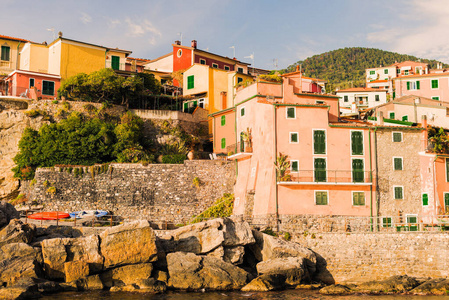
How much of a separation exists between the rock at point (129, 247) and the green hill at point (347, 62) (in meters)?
83.4

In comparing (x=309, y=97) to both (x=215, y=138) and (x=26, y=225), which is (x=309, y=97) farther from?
(x=26, y=225)

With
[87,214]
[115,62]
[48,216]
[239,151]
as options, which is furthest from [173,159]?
[115,62]

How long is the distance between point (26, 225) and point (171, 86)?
24774 millimetres

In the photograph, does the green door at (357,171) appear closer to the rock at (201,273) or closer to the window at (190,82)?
the rock at (201,273)

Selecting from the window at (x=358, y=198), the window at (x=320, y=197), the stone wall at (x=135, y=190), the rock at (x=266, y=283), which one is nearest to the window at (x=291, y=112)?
the window at (x=320, y=197)

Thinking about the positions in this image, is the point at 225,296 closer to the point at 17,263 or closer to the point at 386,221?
the point at 17,263

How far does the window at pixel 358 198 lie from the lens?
32875 millimetres

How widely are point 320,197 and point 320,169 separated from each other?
6.02ft

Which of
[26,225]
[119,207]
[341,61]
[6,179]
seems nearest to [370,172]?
[119,207]

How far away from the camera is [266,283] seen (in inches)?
1029

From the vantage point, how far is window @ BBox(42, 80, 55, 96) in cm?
4288

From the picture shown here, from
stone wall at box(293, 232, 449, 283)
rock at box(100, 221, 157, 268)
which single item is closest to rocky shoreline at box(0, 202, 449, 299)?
rock at box(100, 221, 157, 268)

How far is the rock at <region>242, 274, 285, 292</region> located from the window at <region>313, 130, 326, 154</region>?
966cm

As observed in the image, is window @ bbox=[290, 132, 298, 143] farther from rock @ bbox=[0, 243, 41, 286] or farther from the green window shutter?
rock @ bbox=[0, 243, 41, 286]
